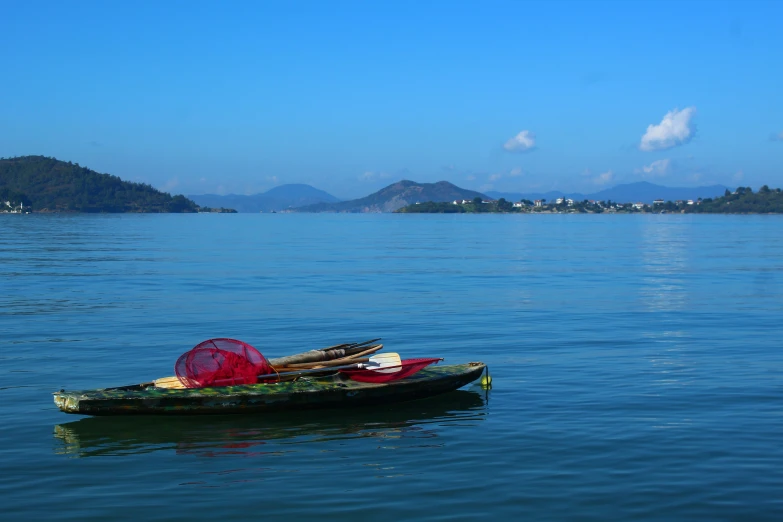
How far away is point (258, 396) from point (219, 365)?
4.10ft

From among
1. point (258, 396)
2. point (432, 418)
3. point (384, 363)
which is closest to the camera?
point (258, 396)

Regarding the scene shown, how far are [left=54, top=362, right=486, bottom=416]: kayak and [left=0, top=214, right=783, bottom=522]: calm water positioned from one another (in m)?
0.32

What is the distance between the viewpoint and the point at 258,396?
15938mm

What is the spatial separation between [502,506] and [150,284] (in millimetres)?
31584

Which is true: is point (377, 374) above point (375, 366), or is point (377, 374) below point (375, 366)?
below

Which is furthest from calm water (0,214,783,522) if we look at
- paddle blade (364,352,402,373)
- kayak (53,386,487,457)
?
paddle blade (364,352,402,373)

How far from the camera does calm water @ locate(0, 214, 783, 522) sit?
1172cm

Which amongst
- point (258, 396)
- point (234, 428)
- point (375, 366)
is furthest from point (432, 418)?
point (234, 428)

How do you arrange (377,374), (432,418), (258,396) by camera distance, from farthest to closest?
1. (377,374)
2. (432,418)
3. (258,396)

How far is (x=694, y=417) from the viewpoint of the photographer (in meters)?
16.0

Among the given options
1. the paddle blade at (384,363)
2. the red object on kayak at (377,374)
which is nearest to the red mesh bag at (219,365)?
the red object on kayak at (377,374)

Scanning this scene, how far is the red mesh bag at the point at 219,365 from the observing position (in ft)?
53.6

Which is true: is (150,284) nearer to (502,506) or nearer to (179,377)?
(179,377)

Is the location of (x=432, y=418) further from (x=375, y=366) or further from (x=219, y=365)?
(x=219, y=365)
